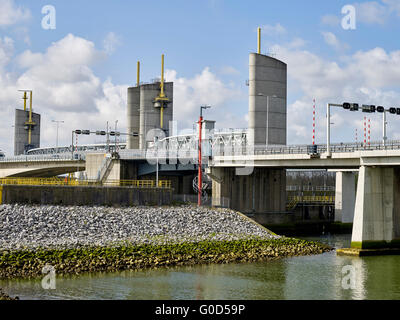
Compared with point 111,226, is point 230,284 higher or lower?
lower

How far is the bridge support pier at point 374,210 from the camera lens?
158 feet

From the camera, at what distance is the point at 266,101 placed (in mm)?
67688

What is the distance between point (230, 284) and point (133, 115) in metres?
78.8

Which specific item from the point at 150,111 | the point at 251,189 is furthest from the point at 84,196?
the point at 150,111

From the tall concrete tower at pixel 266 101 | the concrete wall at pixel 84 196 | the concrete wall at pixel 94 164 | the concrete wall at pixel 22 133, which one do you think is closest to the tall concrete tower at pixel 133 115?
the concrete wall at pixel 94 164

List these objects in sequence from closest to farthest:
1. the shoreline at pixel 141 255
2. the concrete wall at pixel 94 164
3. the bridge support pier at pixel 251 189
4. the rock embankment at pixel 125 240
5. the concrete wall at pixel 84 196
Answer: the shoreline at pixel 141 255 < the rock embankment at pixel 125 240 < the concrete wall at pixel 84 196 < the bridge support pier at pixel 251 189 < the concrete wall at pixel 94 164

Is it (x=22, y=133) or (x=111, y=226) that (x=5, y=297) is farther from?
(x=22, y=133)

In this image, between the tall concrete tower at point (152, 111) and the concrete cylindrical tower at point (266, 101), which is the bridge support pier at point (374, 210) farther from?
the tall concrete tower at point (152, 111)

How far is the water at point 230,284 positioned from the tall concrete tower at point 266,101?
89.8ft

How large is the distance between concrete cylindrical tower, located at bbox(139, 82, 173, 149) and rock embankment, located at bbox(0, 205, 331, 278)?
47273 millimetres

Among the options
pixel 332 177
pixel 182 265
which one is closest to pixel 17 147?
pixel 332 177

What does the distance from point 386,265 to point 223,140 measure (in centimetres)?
A: 4082
